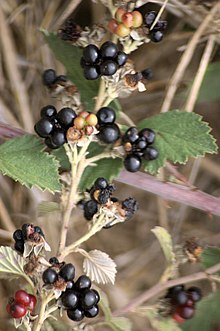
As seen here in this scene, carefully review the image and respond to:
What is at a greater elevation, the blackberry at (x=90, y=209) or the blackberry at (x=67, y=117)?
the blackberry at (x=67, y=117)

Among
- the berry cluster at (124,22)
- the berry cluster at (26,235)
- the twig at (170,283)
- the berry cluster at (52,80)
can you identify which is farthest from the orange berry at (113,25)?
the twig at (170,283)

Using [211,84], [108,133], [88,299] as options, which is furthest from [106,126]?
[211,84]

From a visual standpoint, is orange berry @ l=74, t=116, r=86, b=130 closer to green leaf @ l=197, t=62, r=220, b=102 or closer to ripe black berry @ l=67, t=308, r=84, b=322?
ripe black berry @ l=67, t=308, r=84, b=322

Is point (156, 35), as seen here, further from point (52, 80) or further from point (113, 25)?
point (52, 80)

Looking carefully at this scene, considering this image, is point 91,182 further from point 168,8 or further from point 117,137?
point 168,8

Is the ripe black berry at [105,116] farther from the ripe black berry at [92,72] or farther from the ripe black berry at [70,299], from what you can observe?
the ripe black berry at [70,299]

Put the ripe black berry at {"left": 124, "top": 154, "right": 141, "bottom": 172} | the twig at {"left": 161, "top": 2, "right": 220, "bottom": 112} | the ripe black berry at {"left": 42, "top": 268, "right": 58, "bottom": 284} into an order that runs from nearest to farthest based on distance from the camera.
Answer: the ripe black berry at {"left": 42, "top": 268, "right": 58, "bottom": 284} < the ripe black berry at {"left": 124, "top": 154, "right": 141, "bottom": 172} < the twig at {"left": 161, "top": 2, "right": 220, "bottom": 112}

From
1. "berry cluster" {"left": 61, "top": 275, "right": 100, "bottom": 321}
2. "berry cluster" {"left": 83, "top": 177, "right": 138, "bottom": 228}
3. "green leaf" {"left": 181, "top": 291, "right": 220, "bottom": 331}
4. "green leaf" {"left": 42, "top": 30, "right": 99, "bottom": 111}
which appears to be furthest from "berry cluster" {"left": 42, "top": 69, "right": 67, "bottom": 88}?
"green leaf" {"left": 181, "top": 291, "right": 220, "bottom": 331}
